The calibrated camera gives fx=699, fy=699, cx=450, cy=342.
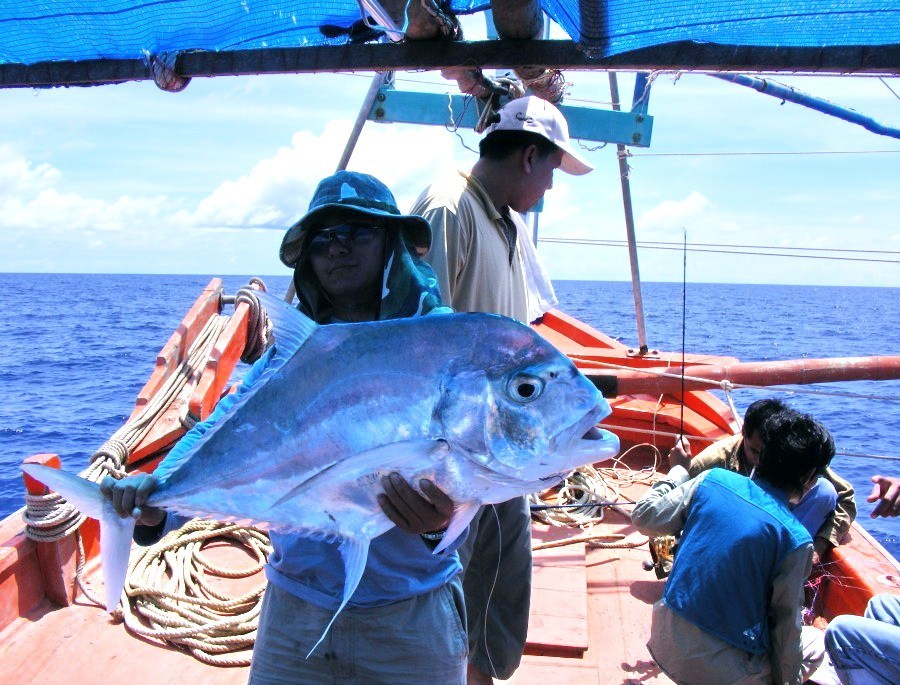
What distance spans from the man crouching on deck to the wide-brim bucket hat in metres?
1.61

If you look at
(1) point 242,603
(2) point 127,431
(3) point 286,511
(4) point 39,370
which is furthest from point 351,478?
(4) point 39,370

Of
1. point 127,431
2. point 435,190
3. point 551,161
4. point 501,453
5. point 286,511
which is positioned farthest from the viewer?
point 127,431

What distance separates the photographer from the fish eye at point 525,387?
1.33 m

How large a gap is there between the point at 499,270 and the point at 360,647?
1430mm

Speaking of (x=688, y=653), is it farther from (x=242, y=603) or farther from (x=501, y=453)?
(x=242, y=603)

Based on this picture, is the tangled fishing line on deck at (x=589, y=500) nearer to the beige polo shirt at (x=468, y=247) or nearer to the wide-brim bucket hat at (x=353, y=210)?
the beige polo shirt at (x=468, y=247)

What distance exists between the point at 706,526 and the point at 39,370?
74.2ft

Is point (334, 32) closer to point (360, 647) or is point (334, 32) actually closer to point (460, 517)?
point (460, 517)

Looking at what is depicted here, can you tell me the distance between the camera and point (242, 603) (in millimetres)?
3475

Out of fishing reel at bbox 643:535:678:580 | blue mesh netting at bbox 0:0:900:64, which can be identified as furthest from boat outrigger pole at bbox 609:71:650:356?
blue mesh netting at bbox 0:0:900:64

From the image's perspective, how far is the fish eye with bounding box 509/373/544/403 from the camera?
1326mm

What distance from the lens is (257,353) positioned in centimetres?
561

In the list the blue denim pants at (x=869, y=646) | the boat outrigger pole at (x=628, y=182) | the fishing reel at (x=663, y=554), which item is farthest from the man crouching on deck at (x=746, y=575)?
the boat outrigger pole at (x=628, y=182)

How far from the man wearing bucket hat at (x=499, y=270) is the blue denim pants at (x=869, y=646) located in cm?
126
